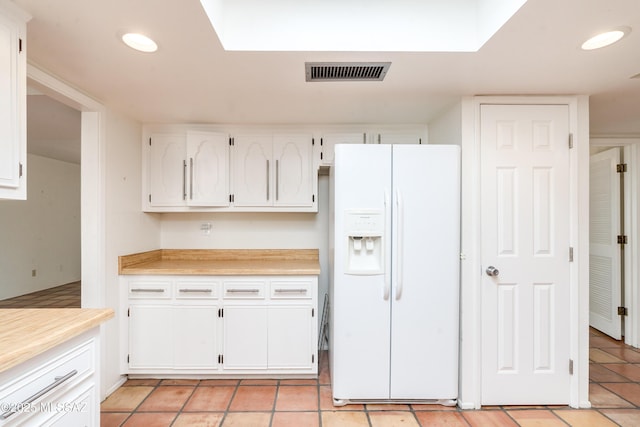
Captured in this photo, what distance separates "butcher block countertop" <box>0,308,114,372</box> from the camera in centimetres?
94

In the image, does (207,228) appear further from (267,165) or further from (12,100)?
(12,100)

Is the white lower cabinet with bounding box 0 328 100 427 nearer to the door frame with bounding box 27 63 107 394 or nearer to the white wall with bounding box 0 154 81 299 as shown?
the door frame with bounding box 27 63 107 394

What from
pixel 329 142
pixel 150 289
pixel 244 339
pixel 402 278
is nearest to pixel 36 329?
pixel 150 289

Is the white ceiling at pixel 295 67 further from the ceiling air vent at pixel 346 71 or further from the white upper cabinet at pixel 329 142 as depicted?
the white upper cabinet at pixel 329 142

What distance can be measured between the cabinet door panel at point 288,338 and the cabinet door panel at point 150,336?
0.81 meters

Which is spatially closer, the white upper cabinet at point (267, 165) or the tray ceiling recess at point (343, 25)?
the tray ceiling recess at point (343, 25)

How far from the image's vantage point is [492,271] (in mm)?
2057

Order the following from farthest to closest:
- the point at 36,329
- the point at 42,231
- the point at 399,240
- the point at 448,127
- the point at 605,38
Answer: the point at 42,231 < the point at 448,127 < the point at 399,240 < the point at 605,38 < the point at 36,329

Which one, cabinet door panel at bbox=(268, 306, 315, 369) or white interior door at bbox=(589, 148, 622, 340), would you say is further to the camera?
white interior door at bbox=(589, 148, 622, 340)

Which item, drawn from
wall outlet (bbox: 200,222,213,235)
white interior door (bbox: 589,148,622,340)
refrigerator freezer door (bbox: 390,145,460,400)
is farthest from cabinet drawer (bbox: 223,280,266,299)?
white interior door (bbox: 589,148,622,340)

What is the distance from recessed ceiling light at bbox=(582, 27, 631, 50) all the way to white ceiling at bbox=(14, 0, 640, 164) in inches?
1.5

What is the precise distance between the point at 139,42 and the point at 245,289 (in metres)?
1.74

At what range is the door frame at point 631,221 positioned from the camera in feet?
10.0

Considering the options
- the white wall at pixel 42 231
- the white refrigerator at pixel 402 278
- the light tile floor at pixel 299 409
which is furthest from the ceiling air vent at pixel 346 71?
the white wall at pixel 42 231
